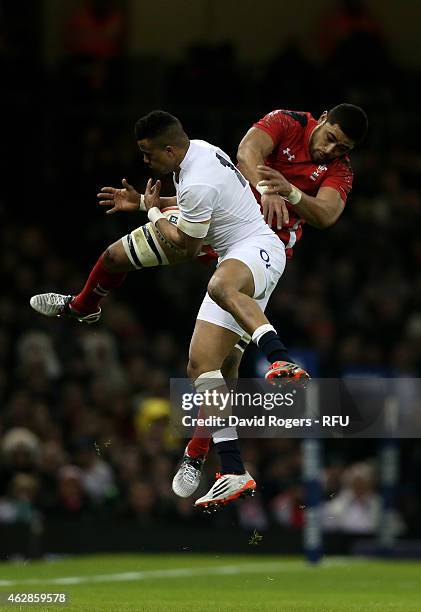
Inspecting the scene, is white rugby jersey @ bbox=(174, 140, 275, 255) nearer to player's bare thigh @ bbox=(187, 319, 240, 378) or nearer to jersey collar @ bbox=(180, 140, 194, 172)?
jersey collar @ bbox=(180, 140, 194, 172)

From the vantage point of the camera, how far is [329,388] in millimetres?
13719

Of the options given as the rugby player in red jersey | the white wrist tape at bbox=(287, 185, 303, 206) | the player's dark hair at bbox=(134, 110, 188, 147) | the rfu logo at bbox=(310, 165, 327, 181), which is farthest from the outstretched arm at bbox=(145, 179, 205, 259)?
the rfu logo at bbox=(310, 165, 327, 181)

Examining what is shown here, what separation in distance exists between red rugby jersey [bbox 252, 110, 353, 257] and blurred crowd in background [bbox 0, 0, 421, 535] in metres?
5.19

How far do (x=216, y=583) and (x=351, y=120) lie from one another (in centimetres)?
513

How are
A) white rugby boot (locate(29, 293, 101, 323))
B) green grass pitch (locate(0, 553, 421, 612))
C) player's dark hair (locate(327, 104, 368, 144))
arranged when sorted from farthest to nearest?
white rugby boot (locate(29, 293, 101, 323)) → green grass pitch (locate(0, 553, 421, 612)) → player's dark hair (locate(327, 104, 368, 144))

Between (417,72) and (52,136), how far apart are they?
520cm

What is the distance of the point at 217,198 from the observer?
11148mm

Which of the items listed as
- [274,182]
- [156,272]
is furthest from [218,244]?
[156,272]

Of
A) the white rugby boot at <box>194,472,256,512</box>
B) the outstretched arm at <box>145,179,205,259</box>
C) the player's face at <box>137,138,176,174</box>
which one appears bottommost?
the white rugby boot at <box>194,472,256,512</box>

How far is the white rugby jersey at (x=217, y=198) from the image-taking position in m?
11.0

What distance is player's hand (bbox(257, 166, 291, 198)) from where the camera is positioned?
11242 millimetres

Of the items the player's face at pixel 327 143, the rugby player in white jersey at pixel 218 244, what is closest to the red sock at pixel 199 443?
the rugby player in white jersey at pixel 218 244

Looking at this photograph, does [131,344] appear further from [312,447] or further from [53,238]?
[312,447]

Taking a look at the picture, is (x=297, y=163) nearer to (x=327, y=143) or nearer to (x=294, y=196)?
(x=327, y=143)
